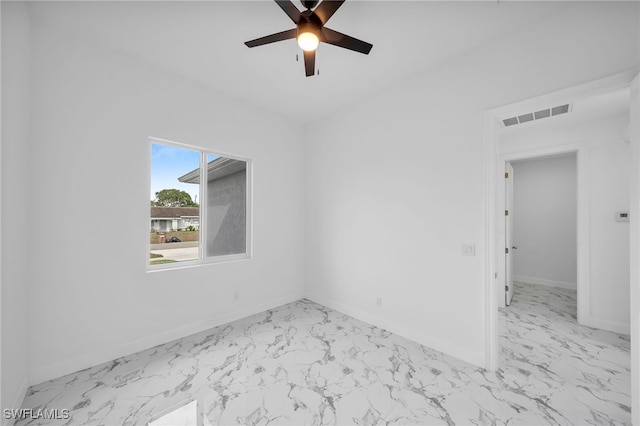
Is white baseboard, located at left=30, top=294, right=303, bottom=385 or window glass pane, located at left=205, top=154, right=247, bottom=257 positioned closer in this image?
white baseboard, located at left=30, top=294, right=303, bottom=385

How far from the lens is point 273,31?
2.21m

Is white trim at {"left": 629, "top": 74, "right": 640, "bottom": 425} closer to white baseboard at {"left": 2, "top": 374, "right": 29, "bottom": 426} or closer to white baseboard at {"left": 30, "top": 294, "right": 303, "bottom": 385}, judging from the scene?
white baseboard at {"left": 30, "top": 294, "right": 303, "bottom": 385}

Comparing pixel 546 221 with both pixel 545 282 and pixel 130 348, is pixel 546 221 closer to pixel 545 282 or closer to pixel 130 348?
pixel 545 282

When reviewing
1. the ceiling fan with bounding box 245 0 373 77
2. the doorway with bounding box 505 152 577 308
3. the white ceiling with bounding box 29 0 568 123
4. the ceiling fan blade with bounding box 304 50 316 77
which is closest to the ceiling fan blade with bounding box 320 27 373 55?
the ceiling fan with bounding box 245 0 373 77

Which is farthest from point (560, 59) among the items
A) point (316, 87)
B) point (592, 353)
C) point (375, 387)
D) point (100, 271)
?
point (100, 271)

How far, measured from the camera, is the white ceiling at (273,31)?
6.40ft

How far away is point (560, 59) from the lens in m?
1.95

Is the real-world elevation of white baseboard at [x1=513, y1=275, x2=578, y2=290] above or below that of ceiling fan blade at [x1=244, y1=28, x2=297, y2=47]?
below

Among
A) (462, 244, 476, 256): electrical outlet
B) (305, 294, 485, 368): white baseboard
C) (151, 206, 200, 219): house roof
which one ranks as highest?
(151, 206, 200, 219): house roof

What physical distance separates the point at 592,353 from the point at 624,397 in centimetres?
74

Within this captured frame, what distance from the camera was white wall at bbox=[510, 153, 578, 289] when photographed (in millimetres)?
4863

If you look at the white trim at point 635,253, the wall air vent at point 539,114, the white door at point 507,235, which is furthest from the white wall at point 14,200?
the white door at point 507,235

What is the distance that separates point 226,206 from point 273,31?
2.17m

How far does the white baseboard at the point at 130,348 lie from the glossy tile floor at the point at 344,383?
0.07 metres
